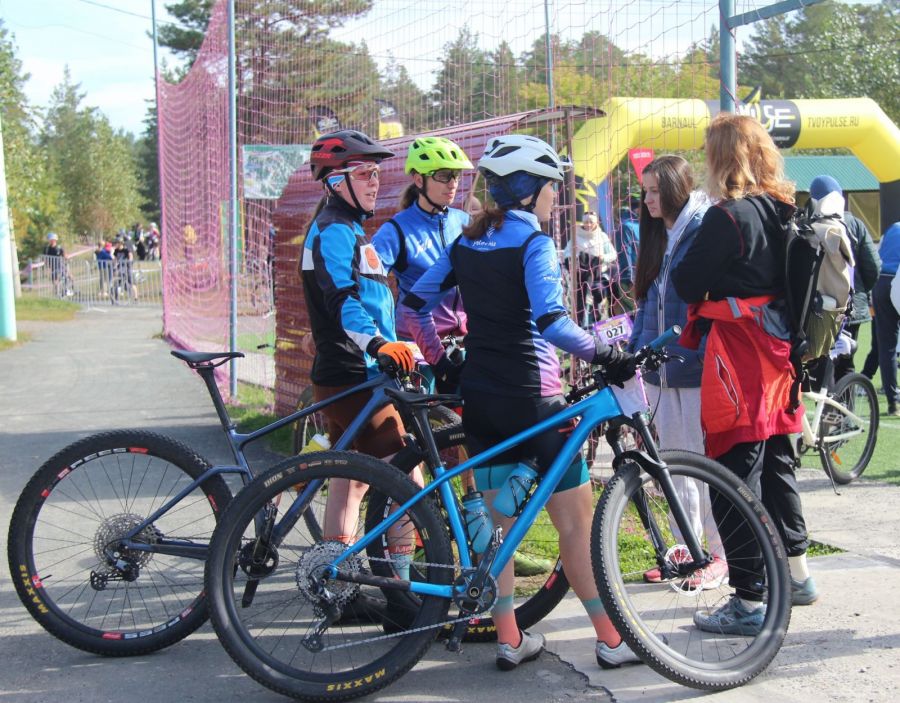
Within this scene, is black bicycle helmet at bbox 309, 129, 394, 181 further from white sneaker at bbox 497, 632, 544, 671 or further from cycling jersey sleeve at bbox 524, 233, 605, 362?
white sneaker at bbox 497, 632, 544, 671

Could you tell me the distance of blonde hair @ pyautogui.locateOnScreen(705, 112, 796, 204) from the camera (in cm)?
437

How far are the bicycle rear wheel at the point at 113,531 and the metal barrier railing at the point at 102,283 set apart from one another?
2587cm

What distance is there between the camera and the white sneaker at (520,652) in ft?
13.6

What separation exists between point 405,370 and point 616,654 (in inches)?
51.7

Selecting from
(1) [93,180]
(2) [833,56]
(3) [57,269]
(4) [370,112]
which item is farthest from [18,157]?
(2) [833,56]

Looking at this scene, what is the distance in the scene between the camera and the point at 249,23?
10648 millimetres

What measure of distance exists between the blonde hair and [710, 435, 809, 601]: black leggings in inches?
39.9

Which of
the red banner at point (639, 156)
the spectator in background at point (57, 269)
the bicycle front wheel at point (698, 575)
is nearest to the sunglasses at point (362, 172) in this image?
the bicycle front wheel at point (698, 575)

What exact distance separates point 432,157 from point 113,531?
A: 7.26ft

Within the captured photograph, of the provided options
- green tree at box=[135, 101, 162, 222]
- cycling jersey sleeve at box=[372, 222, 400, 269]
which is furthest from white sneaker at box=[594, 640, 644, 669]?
green tree at box=[135, 101, 162, 222]

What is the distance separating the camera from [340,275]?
439 centimetres

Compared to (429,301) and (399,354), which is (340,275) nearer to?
(429,301)

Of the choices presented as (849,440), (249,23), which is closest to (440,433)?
(849,440)

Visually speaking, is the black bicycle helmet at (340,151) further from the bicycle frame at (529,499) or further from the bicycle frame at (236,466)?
the bicycle frame at (529,499)
